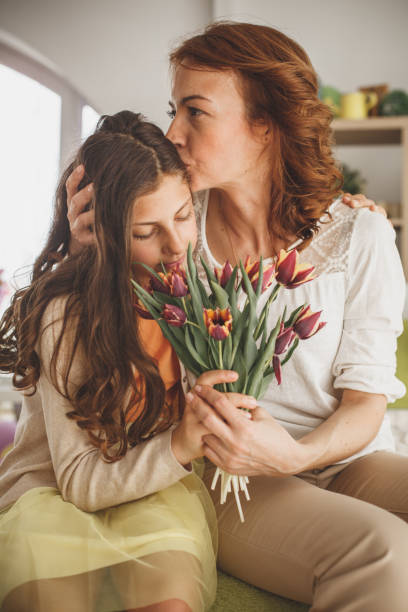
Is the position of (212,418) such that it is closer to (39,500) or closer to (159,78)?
(39,500)

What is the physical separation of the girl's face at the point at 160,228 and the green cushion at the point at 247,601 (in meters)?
0.63

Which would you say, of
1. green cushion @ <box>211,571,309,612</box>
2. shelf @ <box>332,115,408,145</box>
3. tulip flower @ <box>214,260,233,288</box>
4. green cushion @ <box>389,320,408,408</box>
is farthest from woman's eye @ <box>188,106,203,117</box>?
shelf @ <box>332,115,408,145</box>

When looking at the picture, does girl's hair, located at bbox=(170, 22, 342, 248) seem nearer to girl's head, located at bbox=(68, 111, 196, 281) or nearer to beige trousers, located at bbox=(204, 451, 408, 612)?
girl's head, located at bbox=(68, 111, 196, 281)

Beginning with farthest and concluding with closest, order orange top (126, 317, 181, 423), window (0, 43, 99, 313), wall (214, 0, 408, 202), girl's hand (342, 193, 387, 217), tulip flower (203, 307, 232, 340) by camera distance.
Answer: window (0, 43, 99, 313), wall (214, 0, 408, 202), girl's hand (342, 193, 387, 217), orange top (126, 317, 181, 423), tulip flower (203, 307, 232, 340)

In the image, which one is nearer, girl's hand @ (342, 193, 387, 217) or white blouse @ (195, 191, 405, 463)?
white blouse @ (195, 191, 405, 463)

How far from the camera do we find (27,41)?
4223mm

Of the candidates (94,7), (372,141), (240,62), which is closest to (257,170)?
(240,62)

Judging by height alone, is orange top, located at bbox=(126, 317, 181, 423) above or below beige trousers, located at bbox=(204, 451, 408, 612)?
above

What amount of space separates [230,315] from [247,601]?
0.57m

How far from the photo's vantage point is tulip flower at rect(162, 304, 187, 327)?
37.3 inches

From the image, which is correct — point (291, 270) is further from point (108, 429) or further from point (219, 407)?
point (108, 429)

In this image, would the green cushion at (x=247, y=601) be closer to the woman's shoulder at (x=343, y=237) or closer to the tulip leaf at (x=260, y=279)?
the tulip leaf at (x=260, y=279)

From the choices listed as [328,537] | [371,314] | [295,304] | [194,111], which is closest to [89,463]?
[328,537]

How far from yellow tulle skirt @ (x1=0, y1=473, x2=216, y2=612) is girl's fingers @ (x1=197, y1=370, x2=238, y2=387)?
0.25 m
